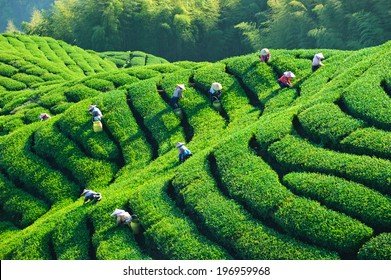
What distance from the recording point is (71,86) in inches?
A: 963

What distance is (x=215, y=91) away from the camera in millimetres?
18953

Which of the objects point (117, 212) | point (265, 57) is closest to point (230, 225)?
point (117, 212)

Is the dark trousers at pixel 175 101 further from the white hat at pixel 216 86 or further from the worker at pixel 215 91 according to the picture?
the white hat at pixel 216 86

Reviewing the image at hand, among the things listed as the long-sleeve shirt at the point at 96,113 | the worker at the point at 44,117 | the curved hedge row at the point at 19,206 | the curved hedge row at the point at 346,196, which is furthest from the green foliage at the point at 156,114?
the curved hedge row at the point at 346,196

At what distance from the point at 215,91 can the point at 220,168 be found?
519 centimetres

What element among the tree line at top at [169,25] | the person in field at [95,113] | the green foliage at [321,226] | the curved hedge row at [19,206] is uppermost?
the person in field at [95,113]

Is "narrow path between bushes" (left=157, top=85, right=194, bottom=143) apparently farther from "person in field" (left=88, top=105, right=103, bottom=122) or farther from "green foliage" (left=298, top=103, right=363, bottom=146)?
"green foliage" (left=298, top=103, right=363, bottom=146)

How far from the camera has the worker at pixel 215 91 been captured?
61.5 feet

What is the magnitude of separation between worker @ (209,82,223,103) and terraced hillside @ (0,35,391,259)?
25cm

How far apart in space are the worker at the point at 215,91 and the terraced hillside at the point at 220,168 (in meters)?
0.25

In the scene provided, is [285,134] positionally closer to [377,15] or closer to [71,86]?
[71,86]

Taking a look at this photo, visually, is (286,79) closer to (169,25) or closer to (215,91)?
(215,91)
